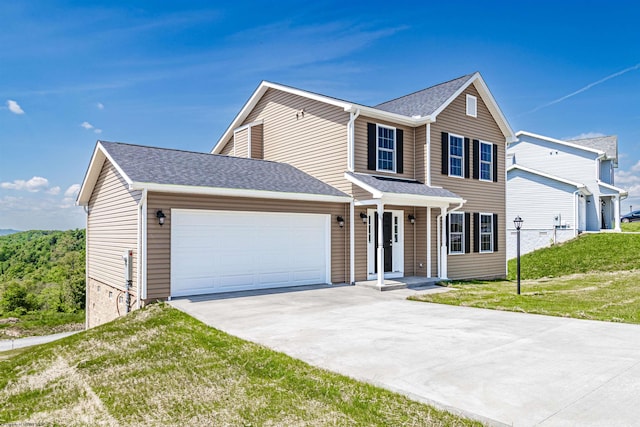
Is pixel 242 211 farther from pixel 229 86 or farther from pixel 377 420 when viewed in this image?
pixel 229 86

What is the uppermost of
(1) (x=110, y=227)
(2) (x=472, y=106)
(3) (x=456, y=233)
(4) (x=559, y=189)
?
(2) (x=472, y=106)

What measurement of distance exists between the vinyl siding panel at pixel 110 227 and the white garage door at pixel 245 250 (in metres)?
1.08

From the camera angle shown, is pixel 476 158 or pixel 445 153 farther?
pixel 476 158

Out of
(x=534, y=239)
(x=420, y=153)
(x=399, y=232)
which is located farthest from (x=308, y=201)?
(x=534, y=239)

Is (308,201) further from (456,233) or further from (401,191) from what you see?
(456,233)

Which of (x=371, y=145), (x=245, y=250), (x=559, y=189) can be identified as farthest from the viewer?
(x=559, y=189)

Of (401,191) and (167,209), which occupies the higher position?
(401,191)

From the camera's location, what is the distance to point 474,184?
1540 cm

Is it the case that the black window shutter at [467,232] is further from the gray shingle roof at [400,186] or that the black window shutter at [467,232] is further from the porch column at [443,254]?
the gray shingle roof at [400,186]

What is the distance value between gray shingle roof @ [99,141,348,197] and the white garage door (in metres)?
0.75

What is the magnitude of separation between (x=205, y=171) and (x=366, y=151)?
4.97 m

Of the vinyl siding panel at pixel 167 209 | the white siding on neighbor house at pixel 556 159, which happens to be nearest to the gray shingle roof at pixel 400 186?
the vinyl siding panel at pixel 167 209

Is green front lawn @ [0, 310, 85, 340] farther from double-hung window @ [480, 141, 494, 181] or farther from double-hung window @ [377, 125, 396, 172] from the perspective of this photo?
double-hung window @ [480, 141, 494, 181]

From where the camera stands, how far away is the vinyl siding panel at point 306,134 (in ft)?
42.3
